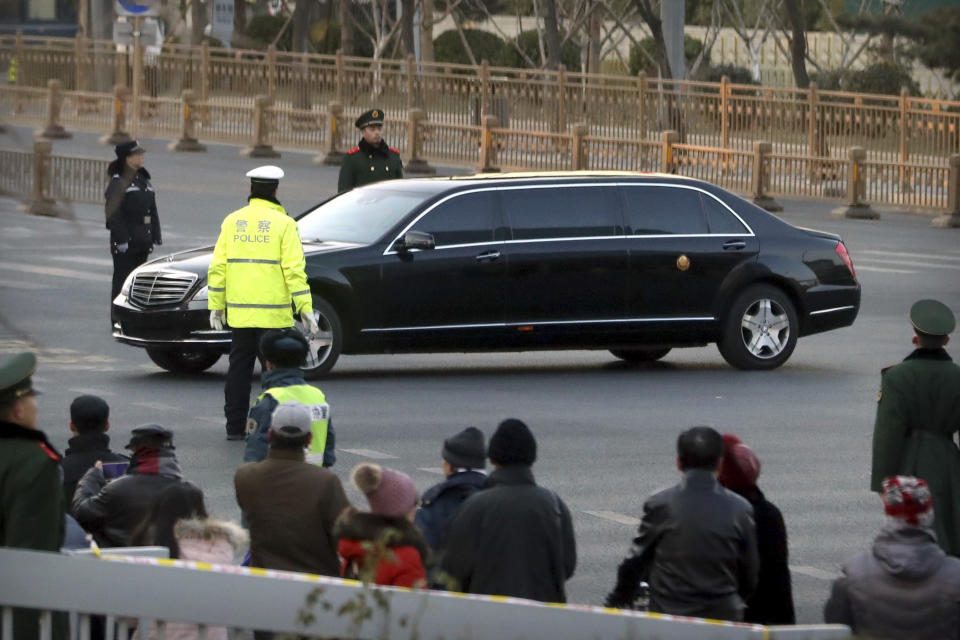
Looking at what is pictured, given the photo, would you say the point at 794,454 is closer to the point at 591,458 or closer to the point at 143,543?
the point at 591,458

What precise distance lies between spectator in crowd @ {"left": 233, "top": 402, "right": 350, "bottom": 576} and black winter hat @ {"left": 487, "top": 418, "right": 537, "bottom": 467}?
2.03 feet

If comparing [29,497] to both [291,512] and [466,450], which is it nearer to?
[291,512]

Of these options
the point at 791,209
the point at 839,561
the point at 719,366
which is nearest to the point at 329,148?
the point at 791,209

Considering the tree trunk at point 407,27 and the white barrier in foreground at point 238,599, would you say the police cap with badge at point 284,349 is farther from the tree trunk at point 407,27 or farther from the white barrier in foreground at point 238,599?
the tree trunk at point 407,27

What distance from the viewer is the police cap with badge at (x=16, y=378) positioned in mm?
5193

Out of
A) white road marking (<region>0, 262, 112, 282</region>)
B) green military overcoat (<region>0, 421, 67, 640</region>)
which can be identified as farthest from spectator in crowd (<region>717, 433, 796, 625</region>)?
white road marking (<region>0, 262, 112, 282</region>)

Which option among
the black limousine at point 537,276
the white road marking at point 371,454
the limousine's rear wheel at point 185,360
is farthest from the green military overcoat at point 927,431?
the limousine's rear wheel at point 185,360

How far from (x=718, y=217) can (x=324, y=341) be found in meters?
3.50

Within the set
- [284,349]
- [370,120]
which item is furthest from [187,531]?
[370,120]

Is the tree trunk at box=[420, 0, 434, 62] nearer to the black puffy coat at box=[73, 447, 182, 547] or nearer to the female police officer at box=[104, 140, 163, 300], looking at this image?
the female police officer at box=[104, 140, 163, 300]

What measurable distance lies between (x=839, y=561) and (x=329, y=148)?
3160 cm

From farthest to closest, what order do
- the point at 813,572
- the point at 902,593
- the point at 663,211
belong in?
the point at 663,211 < the point at 813,572 < the point at 902,593

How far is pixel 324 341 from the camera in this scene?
47.6 feet

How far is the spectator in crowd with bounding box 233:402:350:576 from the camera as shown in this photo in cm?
648
